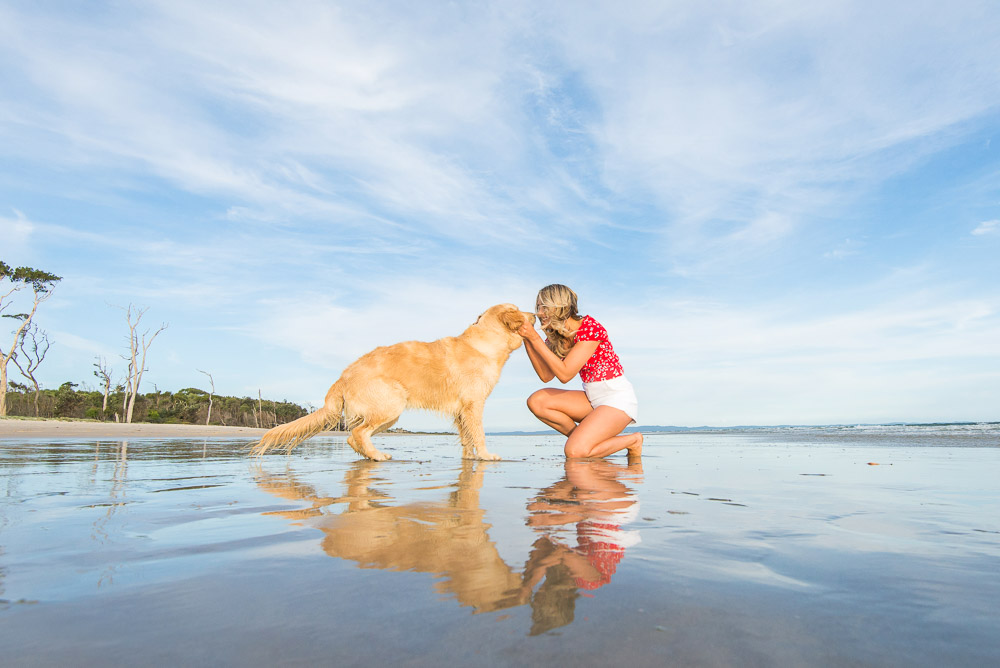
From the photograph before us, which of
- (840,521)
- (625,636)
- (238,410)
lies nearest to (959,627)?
(625,636)

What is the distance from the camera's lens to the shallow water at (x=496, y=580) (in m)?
0.90

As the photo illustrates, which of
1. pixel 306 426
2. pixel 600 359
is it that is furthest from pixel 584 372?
pixel 306 426

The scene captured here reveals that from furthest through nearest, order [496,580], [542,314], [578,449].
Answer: [542,314]
[578,449]
[496,580]

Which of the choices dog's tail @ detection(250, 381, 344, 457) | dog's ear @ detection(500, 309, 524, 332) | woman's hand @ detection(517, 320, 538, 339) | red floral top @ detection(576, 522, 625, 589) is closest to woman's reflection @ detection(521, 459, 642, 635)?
red floral top @ detection(576, 522, 625, 589)

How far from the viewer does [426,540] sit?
168 centimetres

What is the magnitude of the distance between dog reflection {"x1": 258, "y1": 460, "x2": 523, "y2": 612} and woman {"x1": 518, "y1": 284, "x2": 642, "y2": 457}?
9.04 ft

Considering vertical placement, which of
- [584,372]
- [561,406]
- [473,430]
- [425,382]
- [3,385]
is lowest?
[473,430]

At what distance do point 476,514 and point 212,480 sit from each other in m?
2.28

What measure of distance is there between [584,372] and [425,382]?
1.78 meters

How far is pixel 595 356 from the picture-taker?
5.69 meters

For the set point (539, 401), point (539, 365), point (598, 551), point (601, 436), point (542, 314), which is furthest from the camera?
point (539, 401)

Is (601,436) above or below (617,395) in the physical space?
below

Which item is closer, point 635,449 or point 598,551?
point 598,551

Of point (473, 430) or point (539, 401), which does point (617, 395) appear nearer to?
point (539, 401)
